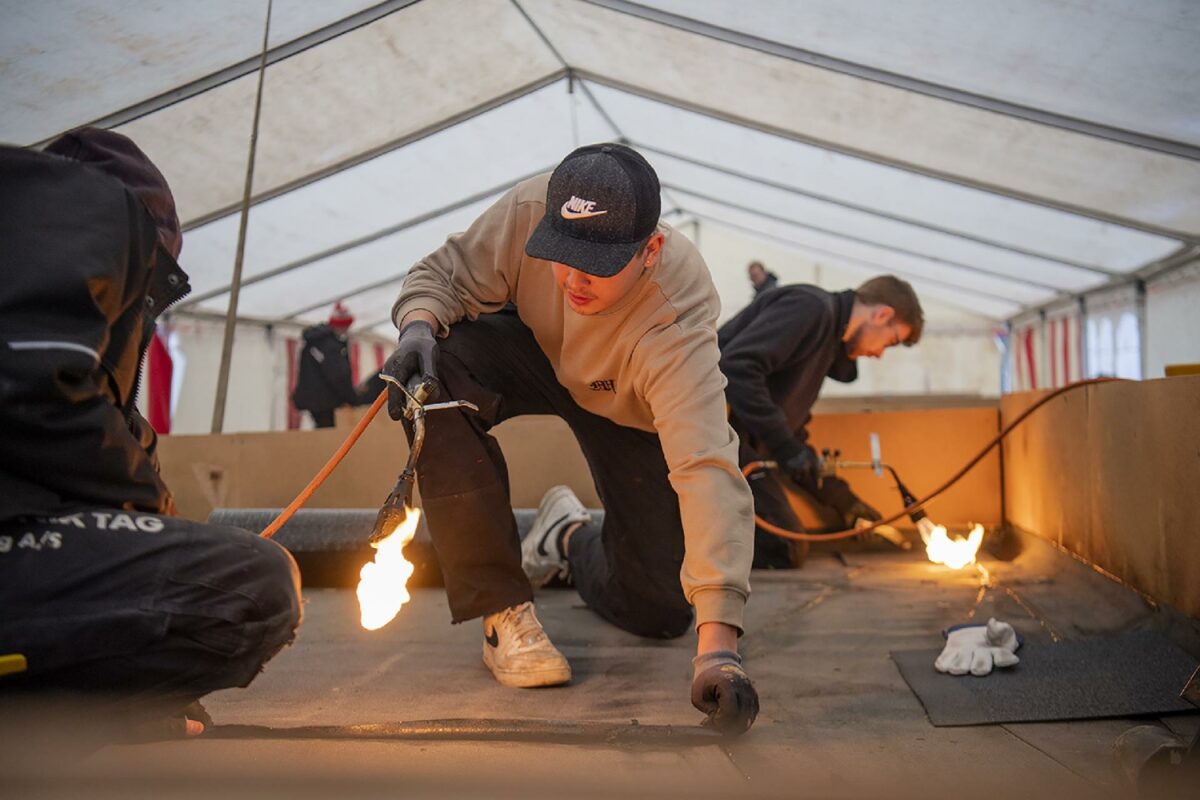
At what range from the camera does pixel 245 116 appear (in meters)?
4.72

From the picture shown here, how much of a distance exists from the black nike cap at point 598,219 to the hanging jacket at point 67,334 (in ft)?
2.38

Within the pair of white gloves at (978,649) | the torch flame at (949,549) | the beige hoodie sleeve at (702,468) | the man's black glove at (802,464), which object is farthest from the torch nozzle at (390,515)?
the torch flame at (949,549)

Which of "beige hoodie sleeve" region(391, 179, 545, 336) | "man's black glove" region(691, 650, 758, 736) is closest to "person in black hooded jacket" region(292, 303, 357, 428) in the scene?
"beige hoodie sleeve" region(391, 179, 545, 336)

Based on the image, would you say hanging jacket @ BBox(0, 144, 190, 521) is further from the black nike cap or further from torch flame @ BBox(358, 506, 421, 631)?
the black nike cap

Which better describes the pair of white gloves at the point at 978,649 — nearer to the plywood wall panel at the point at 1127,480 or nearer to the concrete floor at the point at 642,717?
the concrete floor at the point at 642,717

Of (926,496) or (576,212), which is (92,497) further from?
(926,496)

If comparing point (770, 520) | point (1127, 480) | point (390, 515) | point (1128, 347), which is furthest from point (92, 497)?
point (1128, 347)

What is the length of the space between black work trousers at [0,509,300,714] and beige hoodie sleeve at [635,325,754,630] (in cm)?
71

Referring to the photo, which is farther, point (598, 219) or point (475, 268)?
point (475, 268)

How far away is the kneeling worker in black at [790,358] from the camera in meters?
3.34

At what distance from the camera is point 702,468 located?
1.76 m

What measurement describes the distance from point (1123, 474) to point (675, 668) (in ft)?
4.26

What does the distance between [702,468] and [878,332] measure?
1.99m

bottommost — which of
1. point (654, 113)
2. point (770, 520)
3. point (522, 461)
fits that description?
point (770, 520)
